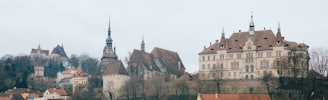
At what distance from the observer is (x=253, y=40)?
284 ft

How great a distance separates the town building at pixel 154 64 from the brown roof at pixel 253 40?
27.2ft

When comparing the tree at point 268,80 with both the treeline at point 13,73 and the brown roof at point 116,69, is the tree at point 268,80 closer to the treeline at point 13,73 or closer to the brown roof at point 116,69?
the brown roof at point 116,69

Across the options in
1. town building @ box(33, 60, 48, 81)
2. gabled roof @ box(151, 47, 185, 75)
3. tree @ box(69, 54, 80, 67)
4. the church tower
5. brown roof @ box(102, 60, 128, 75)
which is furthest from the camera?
tree @ box(69, 54, 80, 67)

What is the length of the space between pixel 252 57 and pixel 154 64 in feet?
58.8

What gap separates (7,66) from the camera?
400 ft

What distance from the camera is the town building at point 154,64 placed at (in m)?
93.6

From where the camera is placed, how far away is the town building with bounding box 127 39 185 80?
307 ft

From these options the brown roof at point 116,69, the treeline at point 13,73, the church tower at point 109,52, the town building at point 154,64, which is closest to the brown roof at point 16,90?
the treeline at point 13,73

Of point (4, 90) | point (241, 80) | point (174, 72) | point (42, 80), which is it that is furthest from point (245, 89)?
point (42, 80)

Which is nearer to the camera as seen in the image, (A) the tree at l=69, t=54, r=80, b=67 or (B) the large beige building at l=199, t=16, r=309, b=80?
(B) the large beige building at l=199, t=16, r=309, b=80

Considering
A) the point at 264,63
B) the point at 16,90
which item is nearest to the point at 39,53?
the point at 16,90

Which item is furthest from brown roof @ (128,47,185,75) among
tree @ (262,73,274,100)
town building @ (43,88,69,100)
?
tree @ (262,73,274,100)

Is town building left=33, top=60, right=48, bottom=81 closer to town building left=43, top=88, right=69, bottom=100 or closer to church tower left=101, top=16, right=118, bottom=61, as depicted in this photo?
church tower left=101, top=16, right=118, bottom=61

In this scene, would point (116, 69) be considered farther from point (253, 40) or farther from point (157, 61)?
point (253, 40)
